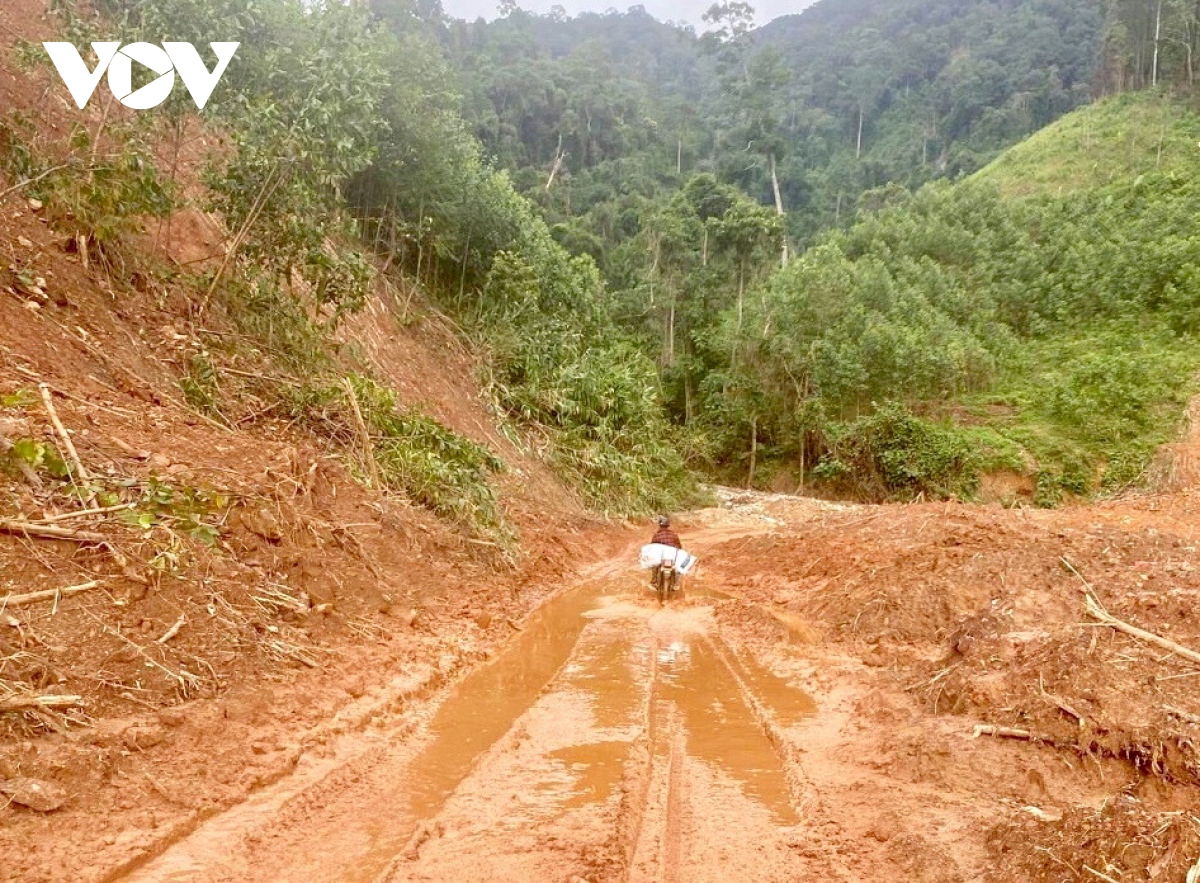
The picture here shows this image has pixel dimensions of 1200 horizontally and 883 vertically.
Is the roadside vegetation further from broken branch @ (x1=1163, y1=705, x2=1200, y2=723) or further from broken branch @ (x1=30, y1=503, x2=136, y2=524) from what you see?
A: broken branch @ (x1=1163, y1=705, x2=1200, y2=723)

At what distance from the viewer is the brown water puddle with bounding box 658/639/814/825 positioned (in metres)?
4.80

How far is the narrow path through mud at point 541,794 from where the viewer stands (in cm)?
363

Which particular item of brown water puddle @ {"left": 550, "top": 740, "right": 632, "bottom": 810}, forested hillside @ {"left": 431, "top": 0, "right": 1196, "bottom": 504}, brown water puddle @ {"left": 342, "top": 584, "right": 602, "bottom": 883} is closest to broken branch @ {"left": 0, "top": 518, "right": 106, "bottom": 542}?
brown water puddle @ {"left": 342, "top": 584, "right": 602, "bottom": 883}

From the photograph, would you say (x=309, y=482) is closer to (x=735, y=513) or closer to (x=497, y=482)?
(x=497, y=482)

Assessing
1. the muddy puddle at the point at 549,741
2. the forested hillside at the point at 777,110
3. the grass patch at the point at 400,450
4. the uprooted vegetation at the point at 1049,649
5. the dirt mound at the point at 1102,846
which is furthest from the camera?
the forested hillside at the point at 777,110

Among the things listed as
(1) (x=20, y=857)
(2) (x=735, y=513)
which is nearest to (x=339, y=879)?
(1) (x=20, y=857)

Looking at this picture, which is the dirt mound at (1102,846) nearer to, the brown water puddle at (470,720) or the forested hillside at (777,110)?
the brown water puddle at (470,720)

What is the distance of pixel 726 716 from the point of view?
240 inches

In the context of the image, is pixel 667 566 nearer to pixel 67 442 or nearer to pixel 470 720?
pixel 470 720

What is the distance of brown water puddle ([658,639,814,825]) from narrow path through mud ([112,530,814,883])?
0.02 m

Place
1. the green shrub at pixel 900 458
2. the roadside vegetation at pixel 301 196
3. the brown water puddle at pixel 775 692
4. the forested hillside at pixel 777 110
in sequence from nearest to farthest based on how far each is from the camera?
the brown water puddle at pixel 775 692 → the roadside vegetation at pixel 301 196 → the green shrub at pixel 900 458 → the forested hillside at pixel 777 110

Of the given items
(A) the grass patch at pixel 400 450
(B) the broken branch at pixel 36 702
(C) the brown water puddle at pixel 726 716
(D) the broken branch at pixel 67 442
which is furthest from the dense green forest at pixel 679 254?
(B) the broken branch at pixel 36 702

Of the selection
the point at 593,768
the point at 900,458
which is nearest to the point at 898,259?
the point at 900,458

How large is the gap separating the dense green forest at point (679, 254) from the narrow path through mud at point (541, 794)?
4.98 metres
